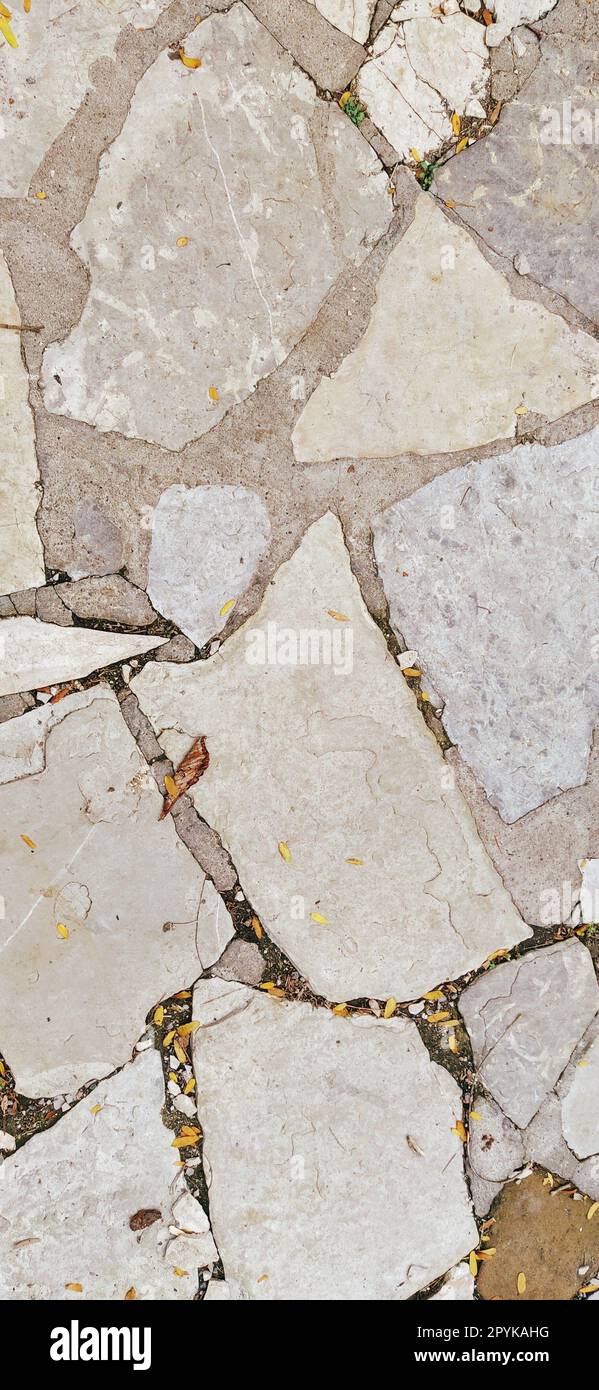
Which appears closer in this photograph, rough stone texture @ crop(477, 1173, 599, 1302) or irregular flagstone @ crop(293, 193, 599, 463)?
irregular flagstone @ crop(293, 193, 599, 463)

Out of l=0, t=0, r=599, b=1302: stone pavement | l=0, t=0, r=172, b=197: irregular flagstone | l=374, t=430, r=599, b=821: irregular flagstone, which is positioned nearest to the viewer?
l=0, t=0, r=172, b=197: irregular flagstone

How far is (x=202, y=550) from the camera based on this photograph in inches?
90.7

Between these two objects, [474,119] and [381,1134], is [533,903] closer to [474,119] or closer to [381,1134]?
[381,1134]

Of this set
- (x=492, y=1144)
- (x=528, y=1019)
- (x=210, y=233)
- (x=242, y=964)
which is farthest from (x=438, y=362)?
(x=492, y=1144)

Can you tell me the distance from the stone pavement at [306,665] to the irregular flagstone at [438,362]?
1 cm

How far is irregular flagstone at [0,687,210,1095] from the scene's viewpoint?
2.31 meters

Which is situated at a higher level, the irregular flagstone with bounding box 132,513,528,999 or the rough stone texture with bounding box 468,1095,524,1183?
the irregular flagstone with bounding box 132,513,528,999

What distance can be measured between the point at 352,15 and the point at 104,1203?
11.8 ft

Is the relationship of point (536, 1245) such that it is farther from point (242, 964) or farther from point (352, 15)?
point (352, 15)

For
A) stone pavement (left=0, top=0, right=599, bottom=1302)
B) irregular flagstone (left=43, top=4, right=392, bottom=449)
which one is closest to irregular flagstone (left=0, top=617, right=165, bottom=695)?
stone pavement (left=0, top=0, right=599, bottom=1302)

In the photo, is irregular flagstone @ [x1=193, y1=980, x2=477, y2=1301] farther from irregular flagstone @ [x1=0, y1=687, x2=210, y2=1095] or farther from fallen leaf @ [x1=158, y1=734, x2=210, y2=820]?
fallen leaf @ [x1=158, y1=734, x2=210, y2=820]

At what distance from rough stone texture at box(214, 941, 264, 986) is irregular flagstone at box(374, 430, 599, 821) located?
2.91 feet

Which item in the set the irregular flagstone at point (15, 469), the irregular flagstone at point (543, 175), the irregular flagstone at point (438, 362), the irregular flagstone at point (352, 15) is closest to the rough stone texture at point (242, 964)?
the irregular flagstone at point (15, 469)

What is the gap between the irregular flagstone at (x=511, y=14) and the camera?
2270 millimetres
